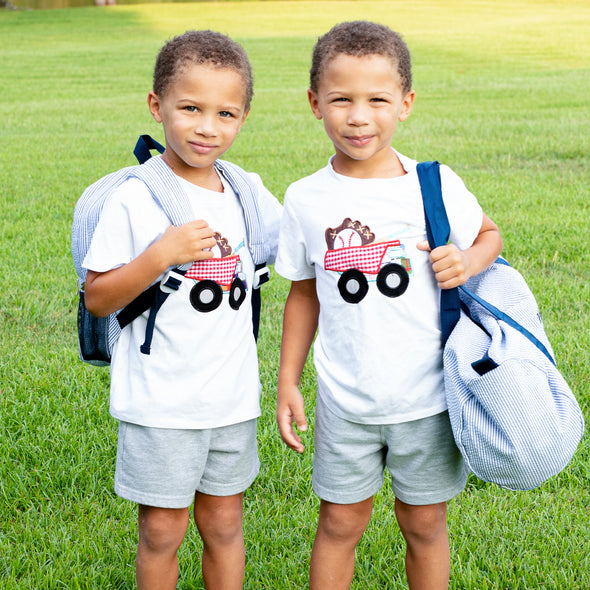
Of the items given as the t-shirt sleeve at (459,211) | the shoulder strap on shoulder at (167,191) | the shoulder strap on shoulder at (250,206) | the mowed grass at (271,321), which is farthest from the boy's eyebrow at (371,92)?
the mowed grass at (271,321)

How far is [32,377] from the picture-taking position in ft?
12.0

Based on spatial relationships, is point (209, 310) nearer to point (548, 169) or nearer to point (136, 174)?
point (136, 174)

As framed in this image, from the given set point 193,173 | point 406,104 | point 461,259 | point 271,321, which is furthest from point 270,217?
point 271,321

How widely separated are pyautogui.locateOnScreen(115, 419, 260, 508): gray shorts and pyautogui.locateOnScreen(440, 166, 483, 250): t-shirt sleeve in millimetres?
753

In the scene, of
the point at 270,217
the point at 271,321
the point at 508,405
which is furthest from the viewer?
the point at 271,321

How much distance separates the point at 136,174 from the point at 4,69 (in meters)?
19.5

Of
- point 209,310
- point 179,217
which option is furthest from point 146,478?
point 179,217

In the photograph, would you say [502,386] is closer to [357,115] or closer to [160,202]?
[357,115]

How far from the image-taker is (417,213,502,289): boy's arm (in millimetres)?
1910

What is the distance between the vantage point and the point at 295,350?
7.22ft

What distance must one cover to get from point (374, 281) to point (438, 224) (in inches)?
8.1

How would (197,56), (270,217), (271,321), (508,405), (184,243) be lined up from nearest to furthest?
(508,405) < (184,243) < (197,56) < (270,217) < (271,321)

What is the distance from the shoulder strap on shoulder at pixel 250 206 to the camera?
2131mm

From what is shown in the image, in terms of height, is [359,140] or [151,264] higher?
[359,140]
